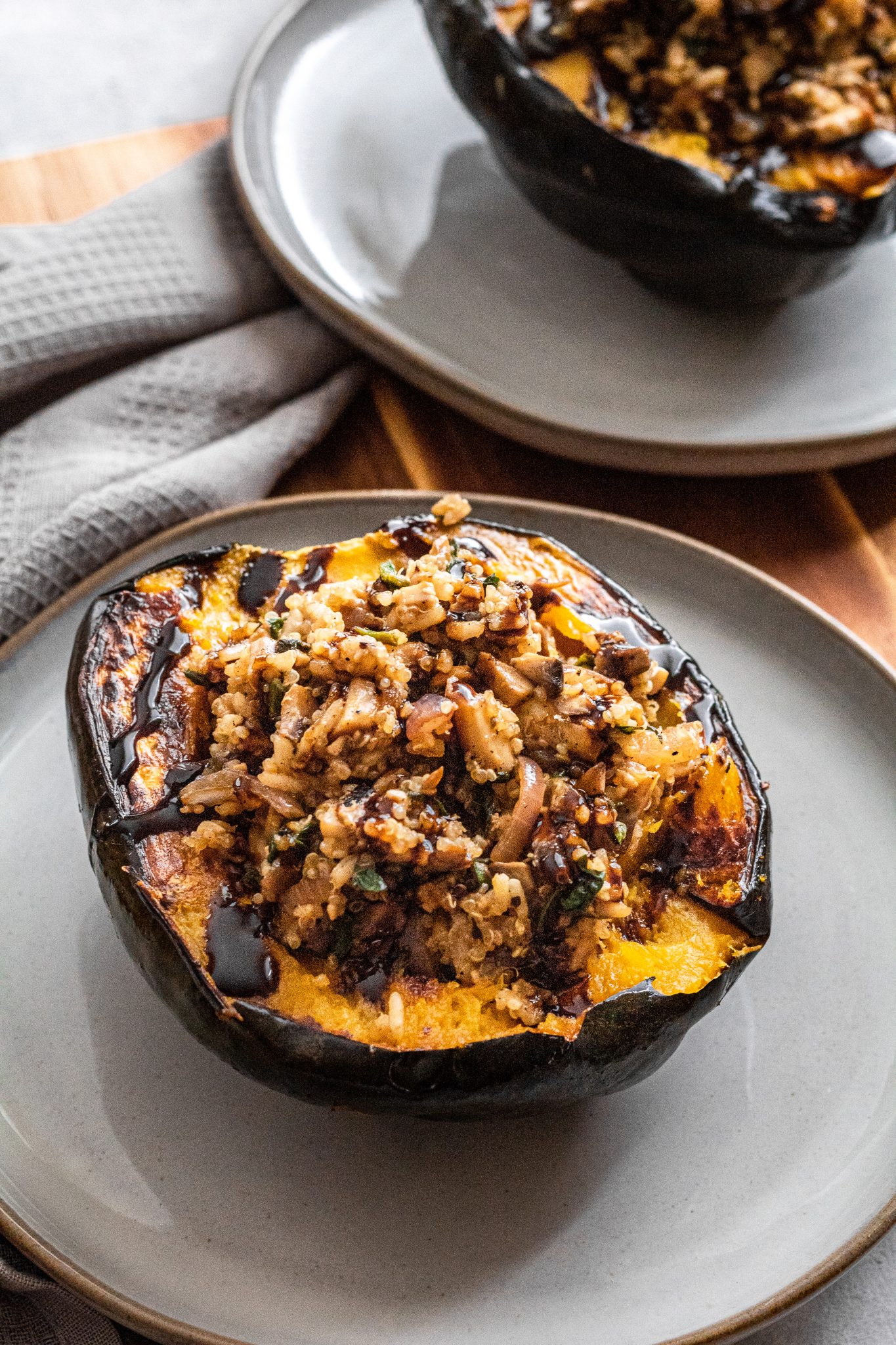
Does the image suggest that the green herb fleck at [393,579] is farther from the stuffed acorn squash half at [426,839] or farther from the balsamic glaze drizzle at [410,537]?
the balsamic glaze drizzle at [410,537]

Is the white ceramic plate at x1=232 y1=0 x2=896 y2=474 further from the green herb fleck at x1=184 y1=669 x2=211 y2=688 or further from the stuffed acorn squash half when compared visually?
the green herb fleck at x1=184 y1=669 x2=211 y2=688

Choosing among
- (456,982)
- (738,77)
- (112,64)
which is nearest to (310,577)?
(456,982)

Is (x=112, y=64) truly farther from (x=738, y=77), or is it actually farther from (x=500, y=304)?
(x=738, y=77)

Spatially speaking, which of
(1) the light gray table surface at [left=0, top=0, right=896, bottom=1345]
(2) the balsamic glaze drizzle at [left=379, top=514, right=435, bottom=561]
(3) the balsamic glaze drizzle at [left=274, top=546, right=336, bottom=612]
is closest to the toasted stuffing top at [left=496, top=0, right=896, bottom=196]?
(2) the balsamic glaze drizzle at [left=379, top=514, right=435, bottom=561]

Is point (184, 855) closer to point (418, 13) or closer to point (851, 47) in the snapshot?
point (851, 47)

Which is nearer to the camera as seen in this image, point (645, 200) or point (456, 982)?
point (456, 982)

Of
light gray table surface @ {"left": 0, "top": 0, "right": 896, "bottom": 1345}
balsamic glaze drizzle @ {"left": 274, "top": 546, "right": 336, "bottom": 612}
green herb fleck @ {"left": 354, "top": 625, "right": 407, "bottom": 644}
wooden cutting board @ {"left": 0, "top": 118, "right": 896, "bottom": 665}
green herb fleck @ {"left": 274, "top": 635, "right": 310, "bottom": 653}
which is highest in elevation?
light gray table surface @ {"left": 0, "top": 0, "right": 896, "bottom": 1345}
